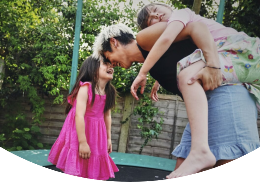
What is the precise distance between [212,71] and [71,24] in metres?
3.07

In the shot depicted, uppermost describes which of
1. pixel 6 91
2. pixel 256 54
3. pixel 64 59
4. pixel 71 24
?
pixel 71 24

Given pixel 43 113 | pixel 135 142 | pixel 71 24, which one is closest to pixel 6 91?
pixel 43 113

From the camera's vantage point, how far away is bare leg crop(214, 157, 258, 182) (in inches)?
27.6

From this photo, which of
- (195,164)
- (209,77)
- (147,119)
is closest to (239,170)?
(195,164)

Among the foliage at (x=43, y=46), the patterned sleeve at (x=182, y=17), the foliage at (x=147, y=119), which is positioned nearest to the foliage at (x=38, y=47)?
the foliage at (x=43, y=46)

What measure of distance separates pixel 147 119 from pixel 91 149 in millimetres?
1850

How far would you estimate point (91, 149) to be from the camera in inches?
63.9

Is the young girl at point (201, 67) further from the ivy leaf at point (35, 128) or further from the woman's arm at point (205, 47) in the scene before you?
the ivy leaf at point (35, 128)

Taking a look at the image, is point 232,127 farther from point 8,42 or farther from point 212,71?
point 8,42

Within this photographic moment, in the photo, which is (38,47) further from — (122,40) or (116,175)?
(122,40)

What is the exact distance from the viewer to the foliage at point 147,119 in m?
3.38

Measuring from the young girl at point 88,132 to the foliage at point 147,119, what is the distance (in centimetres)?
164

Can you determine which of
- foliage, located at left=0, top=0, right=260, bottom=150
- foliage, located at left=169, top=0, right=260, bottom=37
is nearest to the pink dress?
foliage, located at left=0, top=0, right=260, bottom=150

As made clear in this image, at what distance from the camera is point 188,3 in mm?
4188
